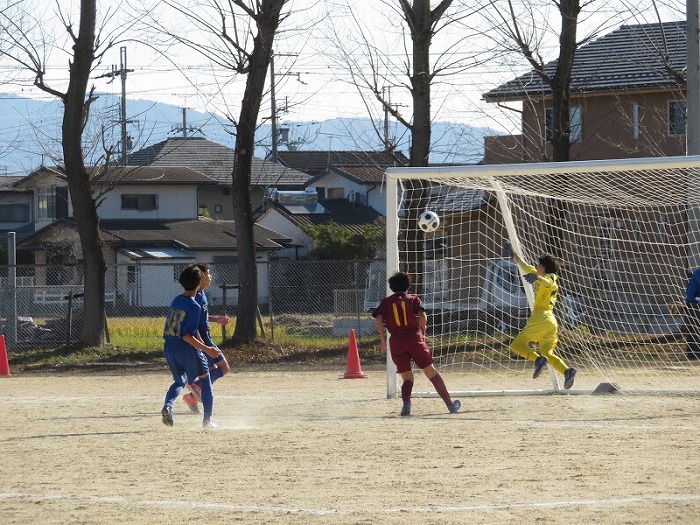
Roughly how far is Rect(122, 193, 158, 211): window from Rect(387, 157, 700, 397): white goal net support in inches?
1138

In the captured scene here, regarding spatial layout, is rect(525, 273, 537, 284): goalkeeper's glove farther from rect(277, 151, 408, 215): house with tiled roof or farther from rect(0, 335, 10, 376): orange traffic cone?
rect(277, 151, 408, 215): house with tiled roof

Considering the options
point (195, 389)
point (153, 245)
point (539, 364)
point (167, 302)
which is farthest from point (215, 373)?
point (153, 245)

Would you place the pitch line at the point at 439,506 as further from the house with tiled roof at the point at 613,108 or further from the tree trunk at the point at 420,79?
the house with tiled roof at the point at 613,108

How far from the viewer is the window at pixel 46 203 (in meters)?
51.6

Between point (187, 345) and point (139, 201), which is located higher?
point (139, 201)

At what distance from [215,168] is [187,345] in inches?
2083

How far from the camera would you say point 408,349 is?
10.6 m

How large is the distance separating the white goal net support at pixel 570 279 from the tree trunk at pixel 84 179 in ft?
20.9

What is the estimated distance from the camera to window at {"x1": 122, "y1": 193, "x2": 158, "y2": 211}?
49750 millimetres

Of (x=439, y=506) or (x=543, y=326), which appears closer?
(x=439, y=506)

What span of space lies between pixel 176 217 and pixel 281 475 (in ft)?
145

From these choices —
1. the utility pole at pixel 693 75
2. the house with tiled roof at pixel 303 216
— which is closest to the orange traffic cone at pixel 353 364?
the utility pole at pixel 693 75

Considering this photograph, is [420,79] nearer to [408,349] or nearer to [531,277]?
[531,277]

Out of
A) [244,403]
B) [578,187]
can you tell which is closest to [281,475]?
[244,403]
